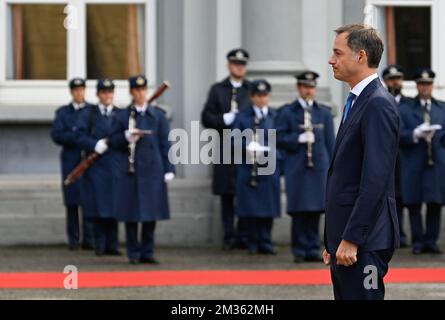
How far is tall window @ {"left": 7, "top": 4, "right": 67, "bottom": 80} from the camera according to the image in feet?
59.1

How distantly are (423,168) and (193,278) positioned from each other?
371 cm

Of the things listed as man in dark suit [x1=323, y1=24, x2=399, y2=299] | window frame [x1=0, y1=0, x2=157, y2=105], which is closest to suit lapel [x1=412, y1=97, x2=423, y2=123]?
window frame [x1=0, y1=0, x2=157, y2=105]

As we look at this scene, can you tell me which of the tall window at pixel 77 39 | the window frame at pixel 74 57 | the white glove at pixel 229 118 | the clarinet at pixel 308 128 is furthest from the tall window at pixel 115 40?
the clarinet at pixel 308 128

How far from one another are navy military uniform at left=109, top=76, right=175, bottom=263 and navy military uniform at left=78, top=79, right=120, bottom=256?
86 centimetres

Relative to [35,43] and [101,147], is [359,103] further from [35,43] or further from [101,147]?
[35,43]

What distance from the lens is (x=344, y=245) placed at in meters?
6.91

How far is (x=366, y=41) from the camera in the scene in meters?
7.00

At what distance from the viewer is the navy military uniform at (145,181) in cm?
1468

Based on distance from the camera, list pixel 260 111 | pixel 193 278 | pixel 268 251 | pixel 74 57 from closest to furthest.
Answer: pixel 193 278 → pixel 260 111 → pixel 268 251 → pixel 74 57

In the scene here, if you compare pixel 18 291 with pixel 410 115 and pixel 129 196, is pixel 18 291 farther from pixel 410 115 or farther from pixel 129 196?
pixel 410 115

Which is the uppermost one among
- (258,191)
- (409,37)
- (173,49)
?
(409,37)

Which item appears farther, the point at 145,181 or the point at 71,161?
the point at 71,161

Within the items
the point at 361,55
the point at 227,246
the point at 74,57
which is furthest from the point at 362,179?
the point at 74,57

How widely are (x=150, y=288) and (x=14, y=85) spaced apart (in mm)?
6172
